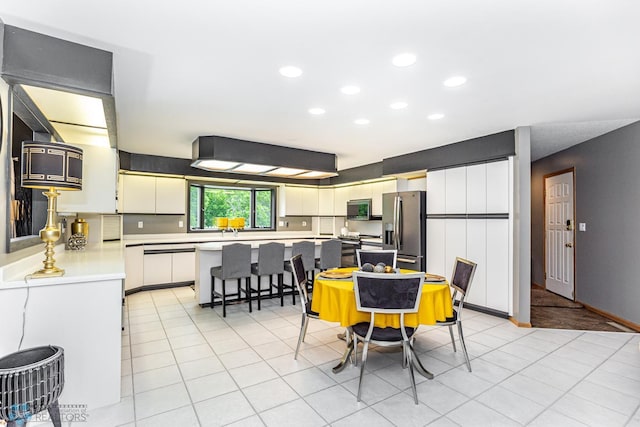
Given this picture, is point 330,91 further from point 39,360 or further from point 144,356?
point 144,356

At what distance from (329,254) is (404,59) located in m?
3.30

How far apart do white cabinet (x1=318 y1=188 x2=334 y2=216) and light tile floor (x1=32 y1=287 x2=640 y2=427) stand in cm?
406

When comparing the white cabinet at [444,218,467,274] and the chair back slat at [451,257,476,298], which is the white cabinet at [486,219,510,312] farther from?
the chair back slat at [451,257,476,298]

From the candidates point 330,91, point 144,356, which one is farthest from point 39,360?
point 330,91

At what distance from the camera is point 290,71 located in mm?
2477

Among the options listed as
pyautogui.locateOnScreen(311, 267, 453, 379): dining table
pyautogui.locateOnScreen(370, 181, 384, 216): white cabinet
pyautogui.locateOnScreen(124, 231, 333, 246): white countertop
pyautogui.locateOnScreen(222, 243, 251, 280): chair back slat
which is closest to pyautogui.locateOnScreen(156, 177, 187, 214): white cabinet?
pyautogui.locateOnScreen(124, 231, 333, 246): white countertop

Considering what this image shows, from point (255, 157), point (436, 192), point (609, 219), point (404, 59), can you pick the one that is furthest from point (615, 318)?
point (255, 157)

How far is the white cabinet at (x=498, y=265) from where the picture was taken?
4.12 meters

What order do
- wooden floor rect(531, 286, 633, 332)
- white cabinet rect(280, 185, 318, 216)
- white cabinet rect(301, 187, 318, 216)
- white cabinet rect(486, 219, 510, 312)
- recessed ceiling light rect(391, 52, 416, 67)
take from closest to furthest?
1. recessed ceiling light rect(391, 52, 416, 67)
2. wooden floor rect(531, 286, 633, 332)
3. white cabinet rect(486, 219, 510, 312)
4. white cabinet rect(280, 185, 318, 216)
5. white cabinet rect(301, 187, 318, 216)

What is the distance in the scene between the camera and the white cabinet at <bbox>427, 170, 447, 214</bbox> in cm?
491

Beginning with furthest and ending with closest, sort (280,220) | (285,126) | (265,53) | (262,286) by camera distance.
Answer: (280,220)
(262,286)
(285,126)
(265,53)

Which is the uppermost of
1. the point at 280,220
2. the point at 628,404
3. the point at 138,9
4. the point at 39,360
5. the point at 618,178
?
the point at 138,9

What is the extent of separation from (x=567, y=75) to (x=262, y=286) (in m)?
4.48

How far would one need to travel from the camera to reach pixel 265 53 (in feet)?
7.27
